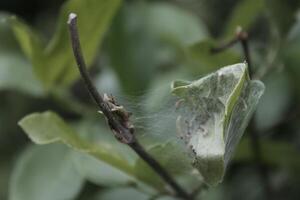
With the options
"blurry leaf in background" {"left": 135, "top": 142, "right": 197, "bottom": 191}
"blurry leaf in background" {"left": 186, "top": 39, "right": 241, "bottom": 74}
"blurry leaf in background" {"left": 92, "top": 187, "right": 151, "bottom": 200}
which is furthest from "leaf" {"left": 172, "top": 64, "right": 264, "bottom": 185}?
"blurry leaf in background" {"left": 92, "top": 187, "right": 151, "bottom": 200}

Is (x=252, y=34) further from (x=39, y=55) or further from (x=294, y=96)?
(x=39, y=55)

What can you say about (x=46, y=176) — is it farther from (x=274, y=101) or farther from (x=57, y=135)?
(x=274, y=101)

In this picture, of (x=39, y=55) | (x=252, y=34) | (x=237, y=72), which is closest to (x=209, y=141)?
(x=237, y=72)

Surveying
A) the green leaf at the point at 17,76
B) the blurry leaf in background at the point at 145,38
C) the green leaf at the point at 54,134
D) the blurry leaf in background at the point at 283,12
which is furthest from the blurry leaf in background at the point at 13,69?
the blurry leaf in background at the point at 283,12

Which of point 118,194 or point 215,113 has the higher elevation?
point 215,113

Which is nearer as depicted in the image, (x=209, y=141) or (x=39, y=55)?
(x=209, y=141)

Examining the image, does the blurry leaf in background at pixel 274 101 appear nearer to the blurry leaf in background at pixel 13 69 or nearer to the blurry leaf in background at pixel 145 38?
the blurry leaf in background at pixel 145 38

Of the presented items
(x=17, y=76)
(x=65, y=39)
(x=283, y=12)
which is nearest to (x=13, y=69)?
(x=17, y=76)
